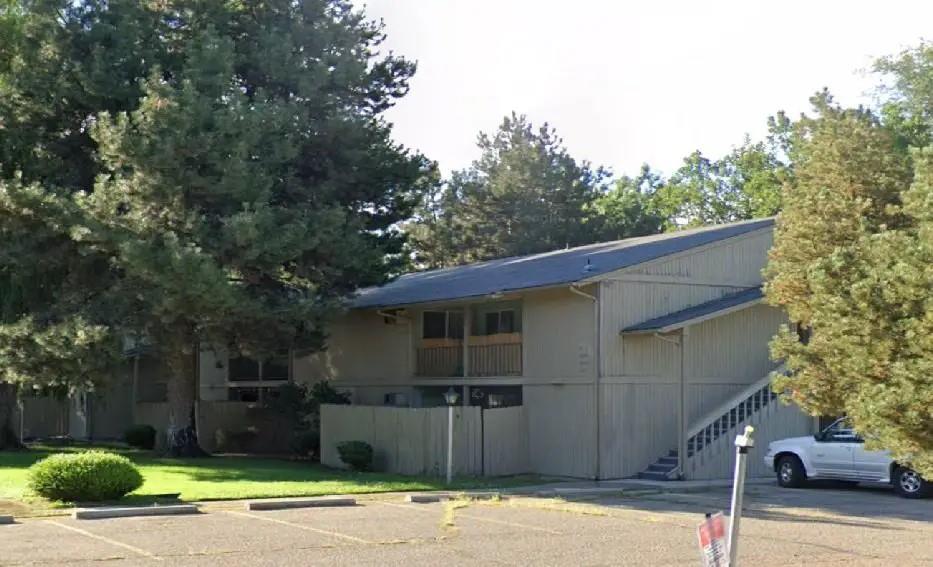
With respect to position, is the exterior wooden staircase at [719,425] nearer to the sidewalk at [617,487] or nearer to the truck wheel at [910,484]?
the sidewalk at [617,487]

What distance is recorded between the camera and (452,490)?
22969 mm

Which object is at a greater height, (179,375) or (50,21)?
(50,21)

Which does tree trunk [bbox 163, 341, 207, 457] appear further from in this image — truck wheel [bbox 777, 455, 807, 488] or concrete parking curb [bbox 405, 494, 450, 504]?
truck wheel [bbox 777, 455, 807, 488]

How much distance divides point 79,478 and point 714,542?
1394 cm

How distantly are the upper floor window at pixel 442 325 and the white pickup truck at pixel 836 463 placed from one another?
32.6 ft

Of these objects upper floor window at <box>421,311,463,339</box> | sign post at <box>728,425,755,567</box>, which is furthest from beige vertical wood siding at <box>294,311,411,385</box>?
sign post at <box>728,425,755,567</box>

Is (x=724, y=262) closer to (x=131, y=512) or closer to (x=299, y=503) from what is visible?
(x=299, y=503)

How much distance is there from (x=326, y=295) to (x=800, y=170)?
15038mm

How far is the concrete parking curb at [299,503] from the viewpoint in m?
19.6

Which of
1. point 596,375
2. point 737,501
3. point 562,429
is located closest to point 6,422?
point 562,429

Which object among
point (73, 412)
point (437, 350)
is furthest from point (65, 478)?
point (73, 412)

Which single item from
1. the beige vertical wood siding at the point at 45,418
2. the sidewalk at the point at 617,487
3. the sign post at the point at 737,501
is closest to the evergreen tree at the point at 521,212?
the beige vertical wood siding at the point at 45,418

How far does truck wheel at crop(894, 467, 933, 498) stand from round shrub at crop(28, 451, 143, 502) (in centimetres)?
1436

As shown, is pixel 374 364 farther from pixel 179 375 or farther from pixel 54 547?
pixel 54 547
